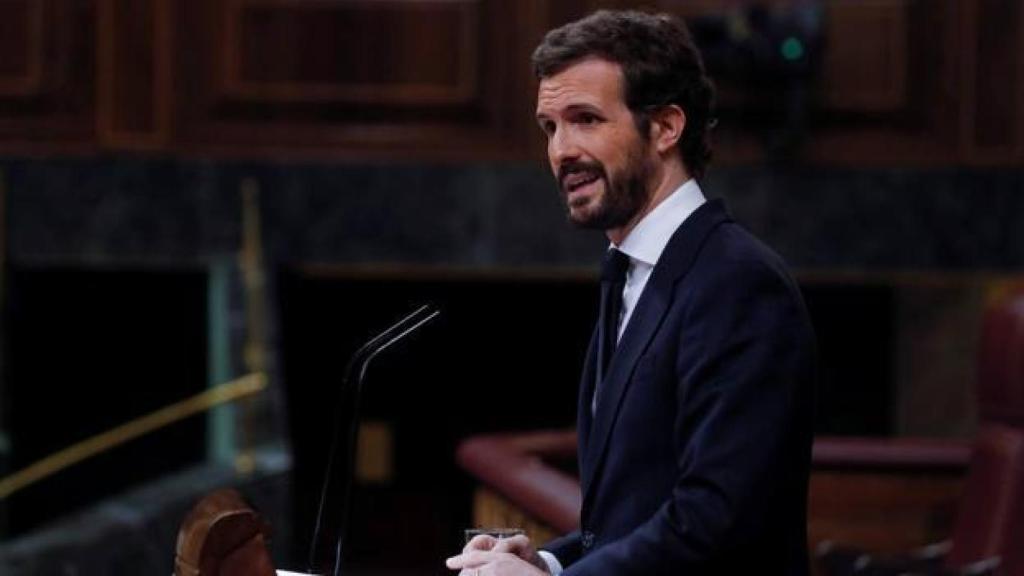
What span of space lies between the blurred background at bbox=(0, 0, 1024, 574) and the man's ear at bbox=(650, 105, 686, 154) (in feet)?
11.4

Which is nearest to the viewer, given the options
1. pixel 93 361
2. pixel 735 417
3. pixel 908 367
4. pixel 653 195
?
pixel 735 417

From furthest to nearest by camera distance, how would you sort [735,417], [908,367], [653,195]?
[908,367]
[653,195]
[735,417]

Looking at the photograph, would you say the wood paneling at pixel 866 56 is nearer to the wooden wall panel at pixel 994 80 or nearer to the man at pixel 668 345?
the wooden wall panel at pixel 994 80

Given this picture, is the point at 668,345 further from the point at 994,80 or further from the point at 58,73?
the point at 58,73

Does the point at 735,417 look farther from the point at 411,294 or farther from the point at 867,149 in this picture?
the point at 411,294

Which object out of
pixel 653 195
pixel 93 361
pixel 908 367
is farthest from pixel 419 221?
pixel 653 195

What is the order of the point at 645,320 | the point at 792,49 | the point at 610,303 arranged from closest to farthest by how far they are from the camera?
the point at 645,320
the point at 610,303
the point at 792,49

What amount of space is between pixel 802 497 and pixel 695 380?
0.47ft

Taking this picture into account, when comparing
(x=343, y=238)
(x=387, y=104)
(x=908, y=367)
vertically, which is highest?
(x=387, y=104)

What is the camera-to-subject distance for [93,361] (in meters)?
5.35

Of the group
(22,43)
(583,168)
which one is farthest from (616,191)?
(22,43)

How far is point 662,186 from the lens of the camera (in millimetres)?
1789

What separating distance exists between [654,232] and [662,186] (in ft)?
0.13

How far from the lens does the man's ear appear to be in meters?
1.77
